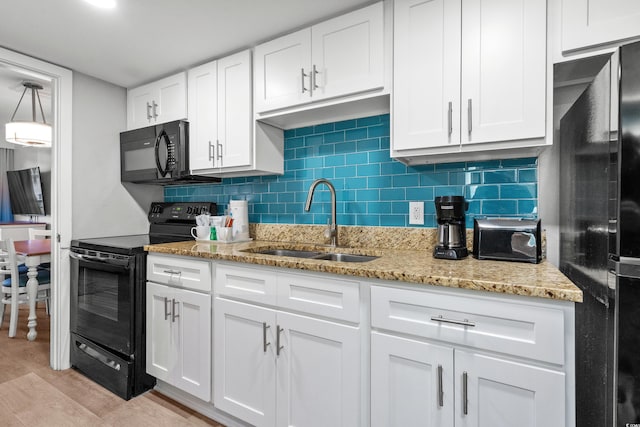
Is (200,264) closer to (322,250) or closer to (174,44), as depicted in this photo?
(322,250)

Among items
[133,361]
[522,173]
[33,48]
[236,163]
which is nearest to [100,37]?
[33,48]

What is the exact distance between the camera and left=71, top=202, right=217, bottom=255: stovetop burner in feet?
7.89

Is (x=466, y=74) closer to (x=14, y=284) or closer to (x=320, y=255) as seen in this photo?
(x=320, y=255)

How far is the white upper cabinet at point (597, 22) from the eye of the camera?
116cm

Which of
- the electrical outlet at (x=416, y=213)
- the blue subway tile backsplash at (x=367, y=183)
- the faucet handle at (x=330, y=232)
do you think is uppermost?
the blue subway tile backsplash at (x=367, y=183)

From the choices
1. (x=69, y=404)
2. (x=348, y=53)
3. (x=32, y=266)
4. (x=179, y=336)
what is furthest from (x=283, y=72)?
(x=32, y=266)

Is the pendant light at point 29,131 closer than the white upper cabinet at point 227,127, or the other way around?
the white upper cabinet at point 227,127

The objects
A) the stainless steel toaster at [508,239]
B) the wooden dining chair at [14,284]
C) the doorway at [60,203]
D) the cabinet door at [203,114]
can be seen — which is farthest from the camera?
the wooden dining chair at [14,284]

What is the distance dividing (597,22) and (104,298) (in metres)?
2.87

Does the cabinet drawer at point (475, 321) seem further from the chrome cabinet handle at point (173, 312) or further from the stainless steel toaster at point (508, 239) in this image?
the chrome cabinet handle at point (173, 312)

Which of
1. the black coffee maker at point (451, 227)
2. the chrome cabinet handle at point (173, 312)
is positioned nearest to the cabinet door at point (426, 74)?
the black coffee maker at point (451, 227)

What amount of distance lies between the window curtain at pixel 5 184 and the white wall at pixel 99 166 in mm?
4837

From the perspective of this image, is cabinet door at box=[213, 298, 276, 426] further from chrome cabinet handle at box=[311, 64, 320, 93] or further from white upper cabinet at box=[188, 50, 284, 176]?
chrome cabinet handle at box=[311, 64, 320, 93]

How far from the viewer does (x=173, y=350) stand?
1.98 m
